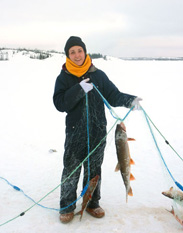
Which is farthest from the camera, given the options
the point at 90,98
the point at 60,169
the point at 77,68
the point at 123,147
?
the point at 60,169

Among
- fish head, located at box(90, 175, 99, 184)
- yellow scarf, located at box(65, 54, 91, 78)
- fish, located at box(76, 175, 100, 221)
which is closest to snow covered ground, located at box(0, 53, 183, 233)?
fish, located at box(76, 175, 100, 221)

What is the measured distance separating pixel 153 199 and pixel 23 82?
1231 centimetres

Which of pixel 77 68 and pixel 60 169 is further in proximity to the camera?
pixel 60 169

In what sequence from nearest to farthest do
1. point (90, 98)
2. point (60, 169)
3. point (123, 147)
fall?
point (123, 147)
point (90, 98)
point (60, 169)

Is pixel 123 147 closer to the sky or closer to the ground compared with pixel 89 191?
closer to the sky

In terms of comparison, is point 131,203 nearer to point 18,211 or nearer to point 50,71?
point 18,211

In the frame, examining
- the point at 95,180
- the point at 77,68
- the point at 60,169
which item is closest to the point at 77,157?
the point at 95,180

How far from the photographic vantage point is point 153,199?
3.94 metres

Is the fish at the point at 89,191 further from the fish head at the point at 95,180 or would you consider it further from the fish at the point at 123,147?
the fish at the point at 123,147

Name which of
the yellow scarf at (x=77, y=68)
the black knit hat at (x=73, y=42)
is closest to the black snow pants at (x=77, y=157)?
the yellow scarf at (x=77, y=68)

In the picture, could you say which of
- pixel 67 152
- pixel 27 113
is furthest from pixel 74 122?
pixel 27 113

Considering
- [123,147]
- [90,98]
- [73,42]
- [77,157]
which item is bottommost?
[77,157]

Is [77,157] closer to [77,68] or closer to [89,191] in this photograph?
[89,191]

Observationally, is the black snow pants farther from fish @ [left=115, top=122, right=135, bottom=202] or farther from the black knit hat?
the black knit hat
